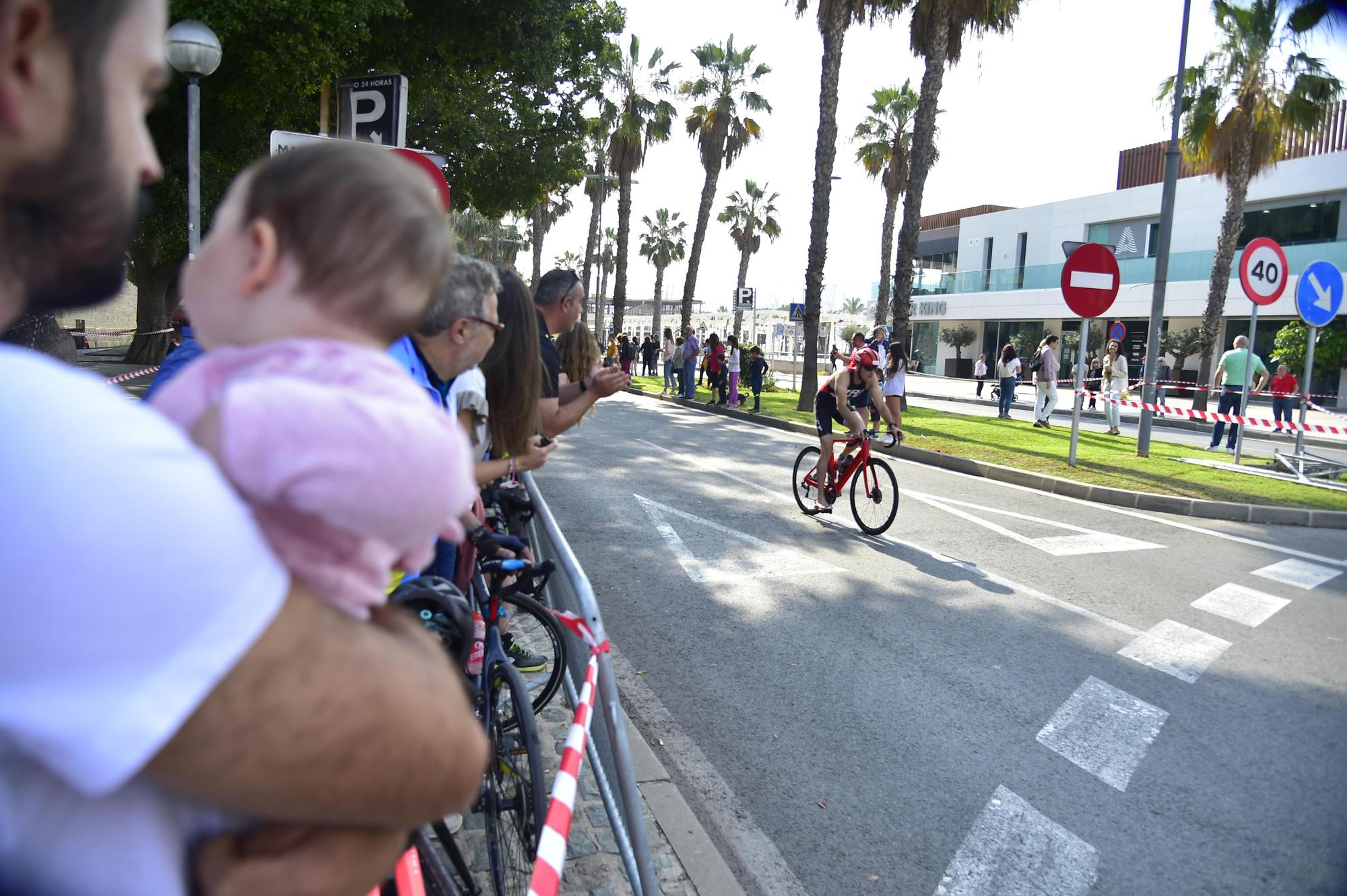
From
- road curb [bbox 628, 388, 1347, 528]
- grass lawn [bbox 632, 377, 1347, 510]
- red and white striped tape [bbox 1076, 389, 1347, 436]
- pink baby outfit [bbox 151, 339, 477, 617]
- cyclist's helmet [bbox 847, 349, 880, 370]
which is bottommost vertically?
road curb [bbox 628, 388, 1347, 528]

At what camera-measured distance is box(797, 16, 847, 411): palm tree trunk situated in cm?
1997

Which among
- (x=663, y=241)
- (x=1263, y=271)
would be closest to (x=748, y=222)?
(x=663, y=241)

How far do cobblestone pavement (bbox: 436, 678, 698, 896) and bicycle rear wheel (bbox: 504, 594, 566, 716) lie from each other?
A: 537 millimetres

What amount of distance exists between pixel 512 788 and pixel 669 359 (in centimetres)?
2483

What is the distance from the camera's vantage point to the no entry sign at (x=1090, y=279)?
12.3m

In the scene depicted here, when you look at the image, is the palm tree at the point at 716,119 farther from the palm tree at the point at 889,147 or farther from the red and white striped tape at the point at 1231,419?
the red and white striped tape at the point at 1231,419

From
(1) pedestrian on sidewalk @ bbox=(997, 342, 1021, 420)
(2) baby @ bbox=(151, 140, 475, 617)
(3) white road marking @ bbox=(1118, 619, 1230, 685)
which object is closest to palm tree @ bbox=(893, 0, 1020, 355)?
(1) pedestrian on sidewalk @ bbox=(997, 342, 1021, 420)

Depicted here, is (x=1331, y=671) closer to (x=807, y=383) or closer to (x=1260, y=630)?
(x=1260, y=630)

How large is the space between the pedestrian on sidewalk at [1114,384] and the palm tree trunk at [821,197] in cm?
605

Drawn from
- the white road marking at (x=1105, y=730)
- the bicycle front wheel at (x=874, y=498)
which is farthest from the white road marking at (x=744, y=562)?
the white road marking at (x=1105, y=730)

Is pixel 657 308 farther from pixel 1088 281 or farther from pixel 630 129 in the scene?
pixel 1088 281

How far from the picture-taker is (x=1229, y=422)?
15.2m

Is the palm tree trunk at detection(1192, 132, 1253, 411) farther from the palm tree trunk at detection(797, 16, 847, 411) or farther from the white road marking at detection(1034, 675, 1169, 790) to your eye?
the white road marking at detection(1034, 675, 1169, 790)

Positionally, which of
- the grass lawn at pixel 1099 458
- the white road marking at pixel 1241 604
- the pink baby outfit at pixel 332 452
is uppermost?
the pink baby outfit at pixel 332 452
